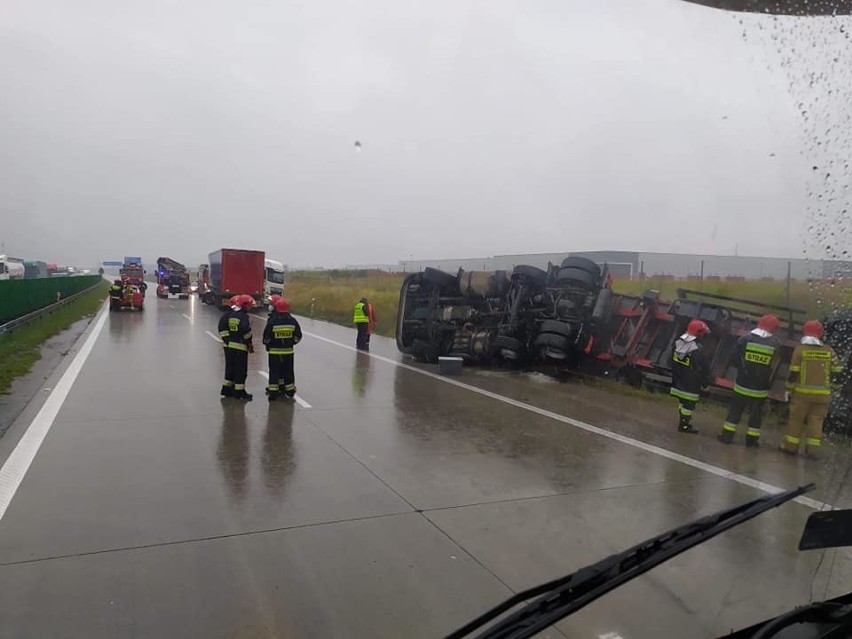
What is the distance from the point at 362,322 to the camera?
16.4 metres

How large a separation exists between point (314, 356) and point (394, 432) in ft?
24.7

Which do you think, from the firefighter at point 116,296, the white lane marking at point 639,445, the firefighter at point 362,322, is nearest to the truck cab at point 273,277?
the firefighter at point 116,296

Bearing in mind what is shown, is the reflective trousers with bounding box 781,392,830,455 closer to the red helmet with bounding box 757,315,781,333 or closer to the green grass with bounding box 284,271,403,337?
the red helmet with bounding box 757,315,781,333

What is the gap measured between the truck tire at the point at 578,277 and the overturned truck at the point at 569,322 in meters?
0.02

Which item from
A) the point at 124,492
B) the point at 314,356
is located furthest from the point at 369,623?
the point at 314,356

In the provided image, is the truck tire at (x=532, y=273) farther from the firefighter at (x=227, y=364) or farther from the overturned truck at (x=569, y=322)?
the firefighter at (x=227, y=364)

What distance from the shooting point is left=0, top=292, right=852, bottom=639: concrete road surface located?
3.71m

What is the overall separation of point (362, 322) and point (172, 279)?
113ft

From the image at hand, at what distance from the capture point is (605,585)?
2092mm

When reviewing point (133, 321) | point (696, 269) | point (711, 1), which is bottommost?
point (133, 321)

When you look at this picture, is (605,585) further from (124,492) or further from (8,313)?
(8,313)

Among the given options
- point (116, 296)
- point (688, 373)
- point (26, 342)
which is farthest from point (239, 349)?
point (116, 296)

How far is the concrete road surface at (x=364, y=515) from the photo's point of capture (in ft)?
12.2

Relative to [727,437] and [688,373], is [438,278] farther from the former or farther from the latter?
[727,437]
